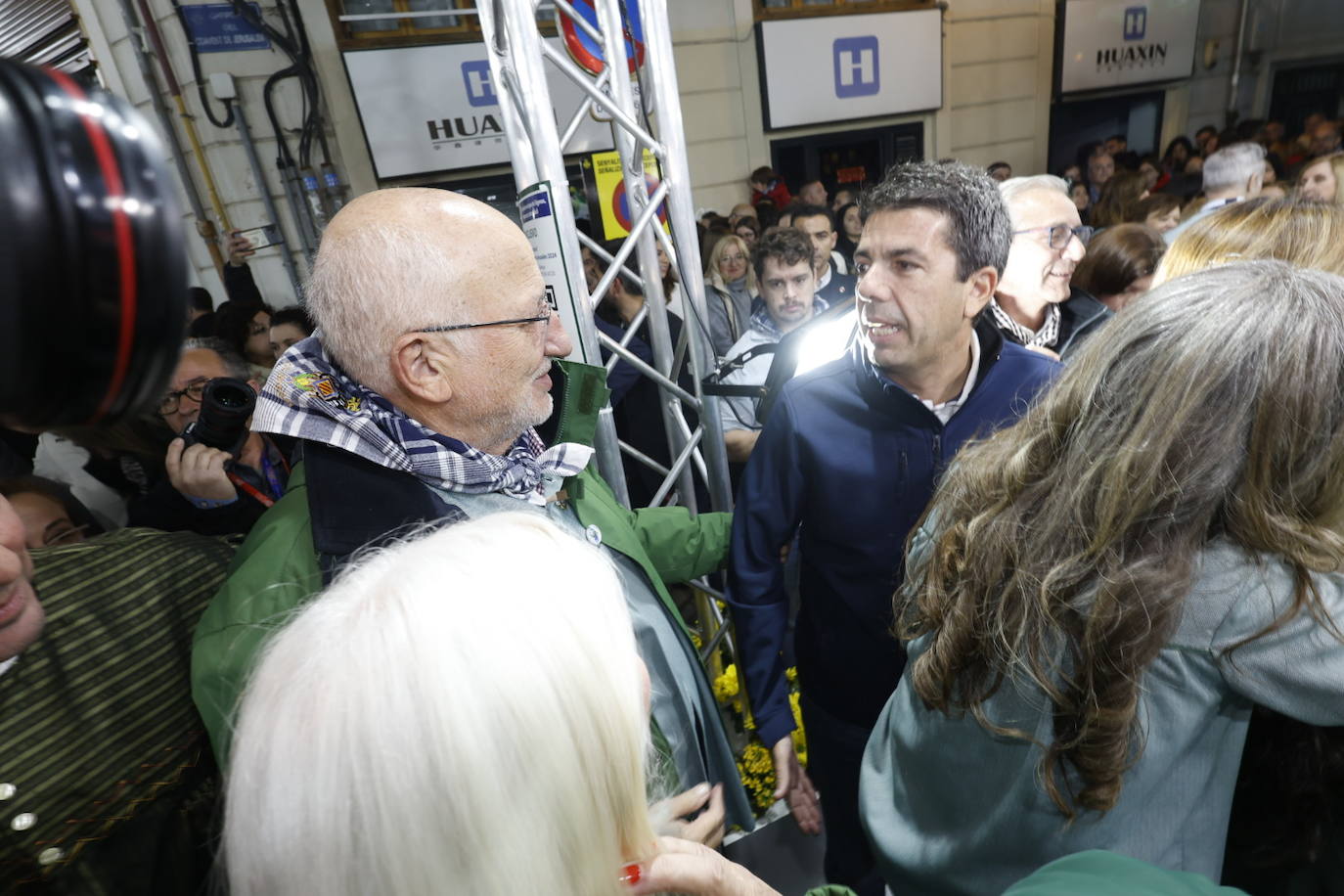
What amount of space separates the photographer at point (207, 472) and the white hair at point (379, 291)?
0.50 metres

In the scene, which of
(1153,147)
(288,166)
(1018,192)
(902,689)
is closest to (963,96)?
(1153,147)

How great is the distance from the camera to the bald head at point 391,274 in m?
1.11

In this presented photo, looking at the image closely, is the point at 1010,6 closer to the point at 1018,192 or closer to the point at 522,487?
the point at 1018,192

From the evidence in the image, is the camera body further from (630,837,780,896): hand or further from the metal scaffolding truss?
(630,837,780,896): hand

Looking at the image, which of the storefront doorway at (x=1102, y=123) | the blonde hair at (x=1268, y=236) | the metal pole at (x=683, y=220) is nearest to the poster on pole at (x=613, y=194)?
the metal pole at (x=683, y=220)

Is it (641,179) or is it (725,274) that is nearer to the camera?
(641,179)

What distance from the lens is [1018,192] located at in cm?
254

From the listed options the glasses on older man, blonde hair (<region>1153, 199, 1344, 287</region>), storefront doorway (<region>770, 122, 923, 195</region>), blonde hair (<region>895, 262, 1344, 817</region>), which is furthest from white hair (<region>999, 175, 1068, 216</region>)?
storefront doorway (<region>770, 122, 923, 195</region>)

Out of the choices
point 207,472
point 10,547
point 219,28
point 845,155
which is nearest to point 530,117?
point 207,472

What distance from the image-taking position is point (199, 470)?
5.54 ft

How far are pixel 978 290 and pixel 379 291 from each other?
134 centimetres

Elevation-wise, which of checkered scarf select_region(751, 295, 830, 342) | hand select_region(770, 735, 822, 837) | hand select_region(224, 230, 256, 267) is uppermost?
hand select_region(224, 230, 256, 267)

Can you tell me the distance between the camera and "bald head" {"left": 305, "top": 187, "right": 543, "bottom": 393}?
3.64 ft

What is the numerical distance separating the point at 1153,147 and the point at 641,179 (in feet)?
39.2
